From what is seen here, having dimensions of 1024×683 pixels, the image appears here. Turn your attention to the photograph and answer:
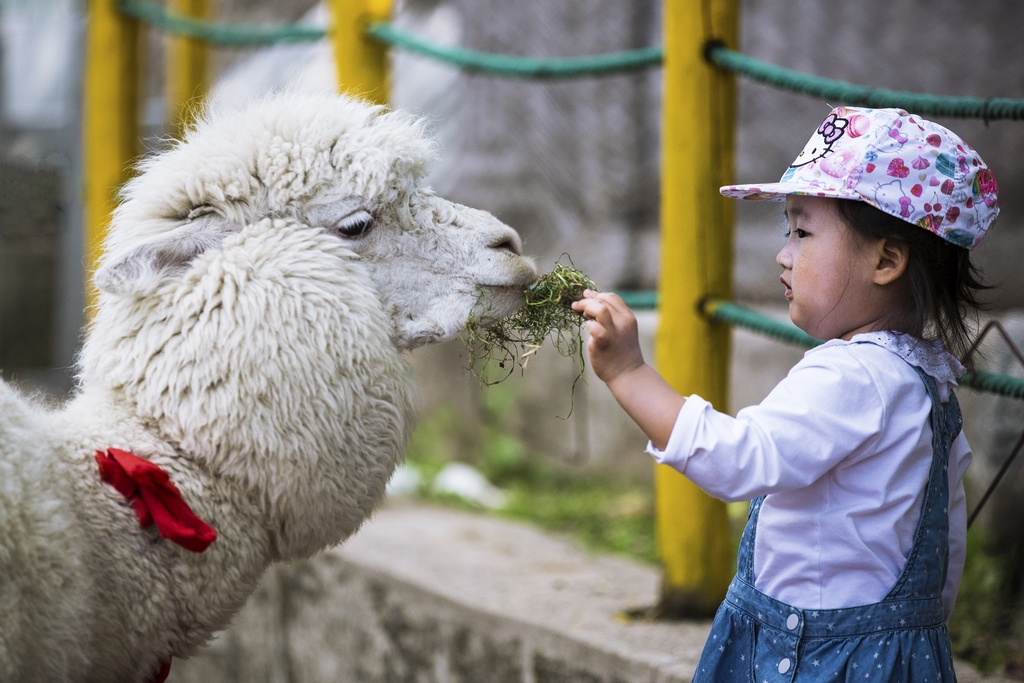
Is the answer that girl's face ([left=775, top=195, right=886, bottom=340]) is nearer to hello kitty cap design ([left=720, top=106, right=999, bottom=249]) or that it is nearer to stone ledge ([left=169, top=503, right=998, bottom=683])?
hello kitty cap design ([left=720, top=106, right=999, bottom=249])

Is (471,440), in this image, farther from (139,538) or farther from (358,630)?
(139,538)

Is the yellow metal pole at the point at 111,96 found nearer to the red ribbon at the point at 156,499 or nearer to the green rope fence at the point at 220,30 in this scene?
the green rope fence at the point at 220,30

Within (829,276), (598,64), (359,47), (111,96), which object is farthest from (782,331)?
(111,96)

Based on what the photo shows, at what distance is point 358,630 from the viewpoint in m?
3.34

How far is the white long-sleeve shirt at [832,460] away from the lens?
155cm

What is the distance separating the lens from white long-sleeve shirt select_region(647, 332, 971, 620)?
1551 millimetres

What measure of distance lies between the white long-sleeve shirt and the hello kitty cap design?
0.20 m

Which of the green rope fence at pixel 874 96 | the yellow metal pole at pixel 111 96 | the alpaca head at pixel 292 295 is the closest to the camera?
the alpaca head at pixel 292 295

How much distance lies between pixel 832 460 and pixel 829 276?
1.00 ft

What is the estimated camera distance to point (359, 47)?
3525 mm

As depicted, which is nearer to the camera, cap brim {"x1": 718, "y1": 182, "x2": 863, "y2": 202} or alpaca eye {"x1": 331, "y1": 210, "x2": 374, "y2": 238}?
cap brim {"x1": 718, "y1": 182, "x2": 863, "y2": 202}

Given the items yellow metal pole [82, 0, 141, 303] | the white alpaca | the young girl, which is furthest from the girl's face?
yellow metal pole [82, 0, 141, 303]

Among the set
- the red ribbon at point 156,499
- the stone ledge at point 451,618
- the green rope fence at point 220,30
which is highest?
the green rope fence at point 220,30

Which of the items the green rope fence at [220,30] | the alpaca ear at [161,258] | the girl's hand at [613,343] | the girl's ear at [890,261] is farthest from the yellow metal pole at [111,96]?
the girl's ear at [890,261]
